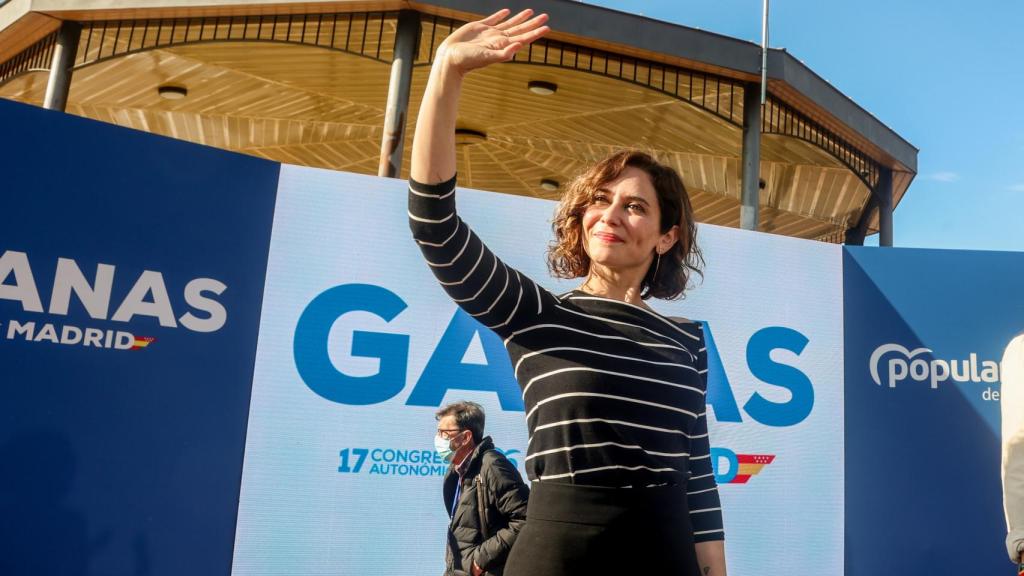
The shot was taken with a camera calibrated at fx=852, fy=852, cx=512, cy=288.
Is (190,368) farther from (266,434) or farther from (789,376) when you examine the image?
(789,376)

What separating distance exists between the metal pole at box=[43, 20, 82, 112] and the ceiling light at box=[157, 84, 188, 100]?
90.4 inches

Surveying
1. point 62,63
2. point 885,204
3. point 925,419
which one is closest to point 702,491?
point 925,419

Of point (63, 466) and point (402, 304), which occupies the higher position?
point (402, 304)

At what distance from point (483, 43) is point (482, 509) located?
9.28ft

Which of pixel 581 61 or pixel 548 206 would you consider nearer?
pixel 548 206

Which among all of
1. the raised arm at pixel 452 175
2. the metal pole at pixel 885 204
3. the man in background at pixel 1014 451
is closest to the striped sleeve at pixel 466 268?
the raised arm at pixel 452 175

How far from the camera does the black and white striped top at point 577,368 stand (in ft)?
4.92

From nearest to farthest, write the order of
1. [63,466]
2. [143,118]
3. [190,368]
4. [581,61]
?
[63,466], [190,368], [581,61], [143,118]

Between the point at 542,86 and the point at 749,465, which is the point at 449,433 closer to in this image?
the point at 749,465

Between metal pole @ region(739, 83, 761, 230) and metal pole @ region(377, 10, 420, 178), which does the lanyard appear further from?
metal pole @ region(739, 83, 761, 230)

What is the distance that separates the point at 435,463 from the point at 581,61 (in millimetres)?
6303

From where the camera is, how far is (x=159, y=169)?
377 centimetres

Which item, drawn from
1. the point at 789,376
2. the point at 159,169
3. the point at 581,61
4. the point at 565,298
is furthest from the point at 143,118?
the point at 565,298

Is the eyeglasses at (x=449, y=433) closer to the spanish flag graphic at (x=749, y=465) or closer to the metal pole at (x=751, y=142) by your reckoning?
the spanish flag graphic at (x=749, y=465)
